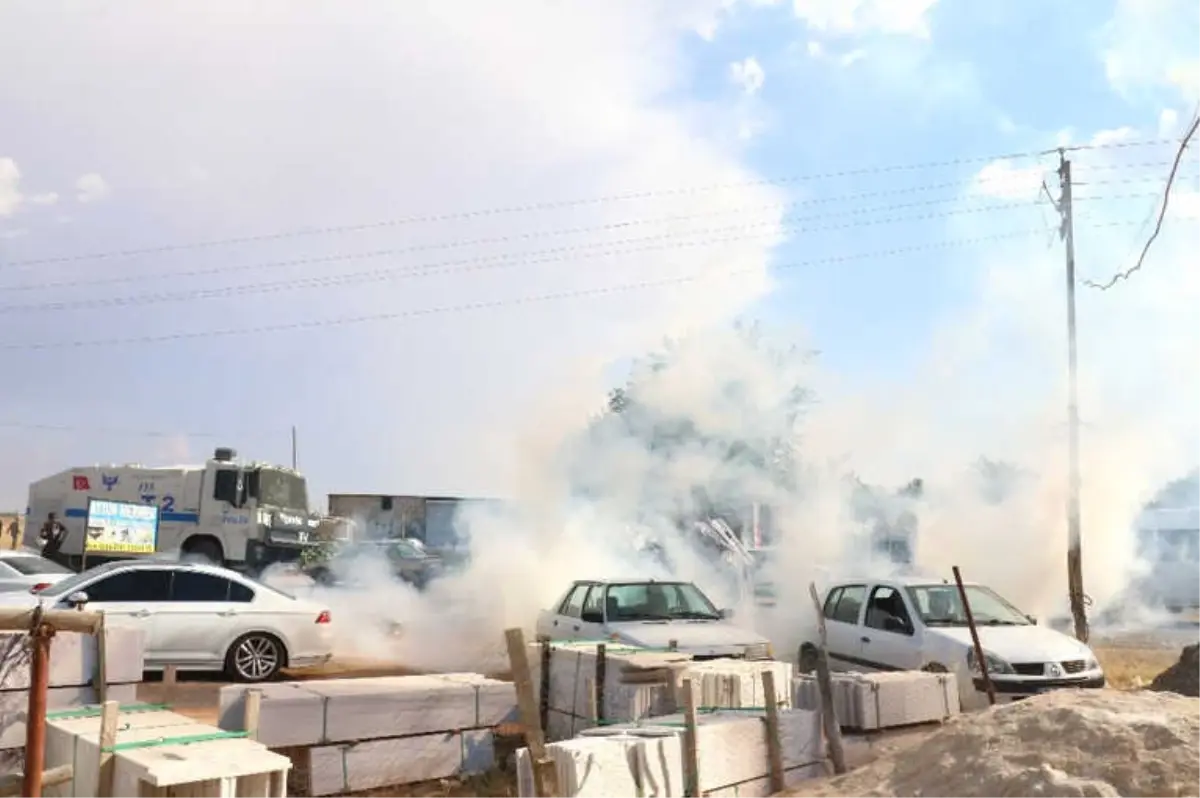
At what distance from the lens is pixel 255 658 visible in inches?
497

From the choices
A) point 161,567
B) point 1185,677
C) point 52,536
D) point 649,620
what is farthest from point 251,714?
point 52,536

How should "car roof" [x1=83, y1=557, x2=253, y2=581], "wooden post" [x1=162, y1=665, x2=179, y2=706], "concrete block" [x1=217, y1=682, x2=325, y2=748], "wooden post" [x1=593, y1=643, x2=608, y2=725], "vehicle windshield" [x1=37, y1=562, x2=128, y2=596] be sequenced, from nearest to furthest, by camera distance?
"concrete block" [x1=217, y1=682, x2=325, y2=748] < "wooden post" [x1=593, y1=643, x2=608, y2=725] < "wooden post" [x1=162, y1=665, x2=179, y2=706] < "vehicle windshield" [x1=37, y1=562, x2=128, y2=596] < "car roof" [x1=83, y1=557, x2=253, y2=581]

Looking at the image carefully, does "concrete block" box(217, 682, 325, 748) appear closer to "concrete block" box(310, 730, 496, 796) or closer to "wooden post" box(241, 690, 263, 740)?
"concrete block" box(310, 730, 496, 796)

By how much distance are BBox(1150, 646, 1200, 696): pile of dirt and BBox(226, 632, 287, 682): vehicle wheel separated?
33.4 ft

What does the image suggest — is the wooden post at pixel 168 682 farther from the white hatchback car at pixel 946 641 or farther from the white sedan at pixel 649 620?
the white hatchback car at pixel 946 641

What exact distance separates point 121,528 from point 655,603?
13081 millimetres

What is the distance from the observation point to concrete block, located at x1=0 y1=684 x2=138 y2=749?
6.95 meters

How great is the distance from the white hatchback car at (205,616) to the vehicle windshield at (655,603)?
380 centimetres

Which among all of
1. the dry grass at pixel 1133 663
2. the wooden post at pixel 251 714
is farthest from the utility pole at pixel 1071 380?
the wooden post at pixel 251 714

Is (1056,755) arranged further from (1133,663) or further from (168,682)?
(1133,663)

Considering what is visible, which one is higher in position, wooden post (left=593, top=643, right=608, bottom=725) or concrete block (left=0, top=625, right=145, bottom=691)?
concrete block (left=0, top=625, right=145, bottom=691)

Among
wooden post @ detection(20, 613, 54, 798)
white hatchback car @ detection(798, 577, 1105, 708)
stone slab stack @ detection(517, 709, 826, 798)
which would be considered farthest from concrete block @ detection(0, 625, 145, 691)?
white hatchback car @ detection(798, 577, 1105, 708)

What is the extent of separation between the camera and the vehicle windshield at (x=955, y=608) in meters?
11.5

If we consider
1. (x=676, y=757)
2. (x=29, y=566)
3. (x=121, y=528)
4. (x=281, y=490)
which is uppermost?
(x=281, y=490)
